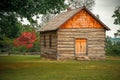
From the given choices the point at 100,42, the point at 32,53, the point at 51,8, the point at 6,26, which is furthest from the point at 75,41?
the point at 32,53

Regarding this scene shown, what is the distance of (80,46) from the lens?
39.5 metres

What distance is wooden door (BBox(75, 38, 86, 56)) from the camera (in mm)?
39500

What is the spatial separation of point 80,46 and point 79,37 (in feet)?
3.51

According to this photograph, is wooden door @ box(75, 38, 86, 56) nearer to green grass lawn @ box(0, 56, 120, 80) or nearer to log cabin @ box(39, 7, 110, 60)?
log cabin @ box(39, 7, 110, 60)

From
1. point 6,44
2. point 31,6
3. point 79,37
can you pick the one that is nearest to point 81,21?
point 79,37

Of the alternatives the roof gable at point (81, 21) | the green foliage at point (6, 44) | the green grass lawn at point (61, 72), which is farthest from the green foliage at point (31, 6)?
the green foliage at point (6, 44)

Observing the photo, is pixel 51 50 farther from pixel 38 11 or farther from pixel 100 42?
pixel 38 11

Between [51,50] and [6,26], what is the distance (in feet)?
25.3

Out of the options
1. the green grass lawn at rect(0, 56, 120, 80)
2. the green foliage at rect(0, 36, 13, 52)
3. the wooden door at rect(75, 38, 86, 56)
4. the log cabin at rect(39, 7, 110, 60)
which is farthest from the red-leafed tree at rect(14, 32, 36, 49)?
the green grass lawn at rect(0, 56, 120, 80)

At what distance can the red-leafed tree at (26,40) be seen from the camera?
204ft

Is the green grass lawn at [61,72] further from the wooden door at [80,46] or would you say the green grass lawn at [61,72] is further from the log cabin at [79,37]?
the wooden door at [80,46]

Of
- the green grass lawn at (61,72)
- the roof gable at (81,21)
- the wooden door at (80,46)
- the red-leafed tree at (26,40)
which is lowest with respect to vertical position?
the green grass lawn at (61,72)

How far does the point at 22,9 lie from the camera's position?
1062 inches

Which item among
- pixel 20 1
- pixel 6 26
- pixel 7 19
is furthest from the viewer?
pixel 6 26
